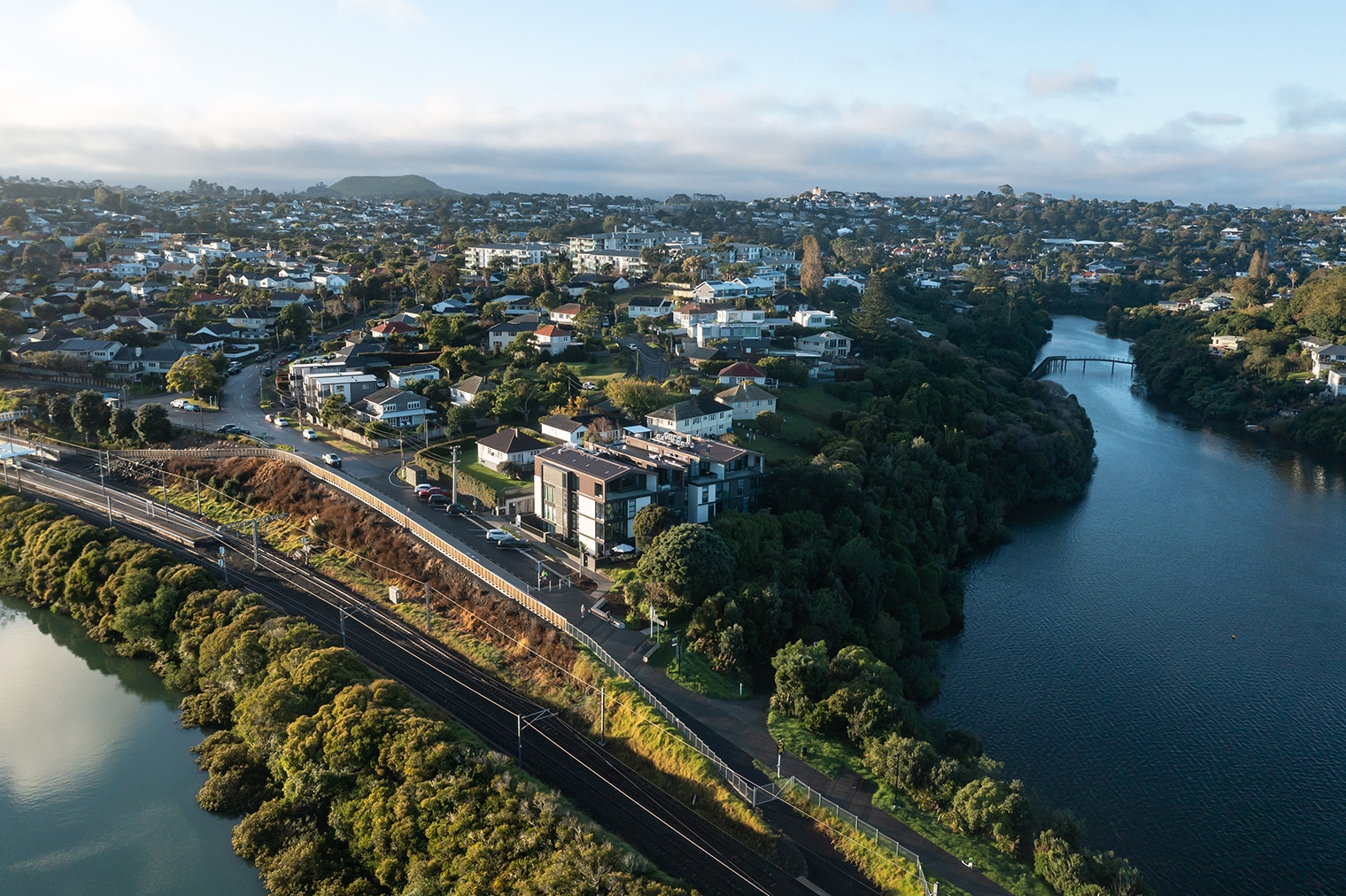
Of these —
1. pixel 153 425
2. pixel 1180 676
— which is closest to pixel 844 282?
pixel 1180 676

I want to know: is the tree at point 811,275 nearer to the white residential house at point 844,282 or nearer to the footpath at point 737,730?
the white residential house at point 844,282

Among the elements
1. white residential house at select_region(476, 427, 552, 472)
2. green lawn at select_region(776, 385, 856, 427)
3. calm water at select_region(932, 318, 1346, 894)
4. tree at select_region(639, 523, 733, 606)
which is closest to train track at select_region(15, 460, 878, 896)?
tree at select_region(639, 523, 733, 606)

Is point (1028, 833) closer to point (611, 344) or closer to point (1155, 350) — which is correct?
point (611, 344)

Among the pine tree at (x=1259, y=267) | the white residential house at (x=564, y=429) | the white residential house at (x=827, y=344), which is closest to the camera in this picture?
the white residential house at (x=564, y=429)

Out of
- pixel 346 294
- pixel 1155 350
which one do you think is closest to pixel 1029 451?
pixel 1155 350

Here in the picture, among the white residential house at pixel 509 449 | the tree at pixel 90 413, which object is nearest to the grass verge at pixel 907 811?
the white residential house at pixel 509 449

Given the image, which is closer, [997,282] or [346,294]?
[346,294]

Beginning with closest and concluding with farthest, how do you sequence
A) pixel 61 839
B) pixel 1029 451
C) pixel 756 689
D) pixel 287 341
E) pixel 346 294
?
pixel 61 839 → pixel 756 689 → pixel 1029 451 → pixel 287 341 → pixel 346 294
